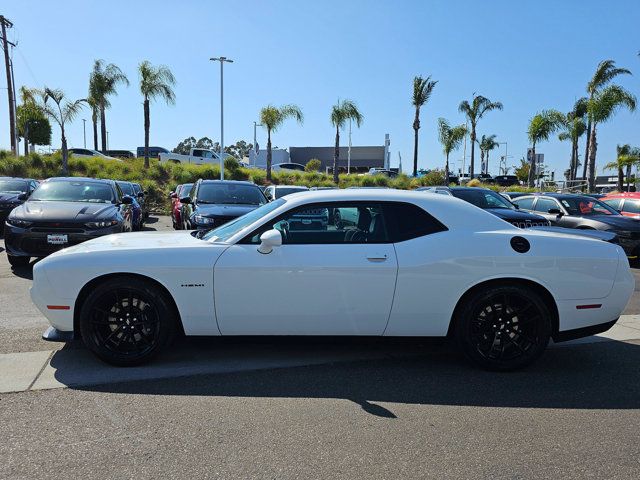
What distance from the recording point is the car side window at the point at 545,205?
511 inches

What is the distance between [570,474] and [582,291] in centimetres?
191

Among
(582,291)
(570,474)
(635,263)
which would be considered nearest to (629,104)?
(635,263)

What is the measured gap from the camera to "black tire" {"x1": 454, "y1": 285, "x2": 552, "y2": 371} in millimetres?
4379

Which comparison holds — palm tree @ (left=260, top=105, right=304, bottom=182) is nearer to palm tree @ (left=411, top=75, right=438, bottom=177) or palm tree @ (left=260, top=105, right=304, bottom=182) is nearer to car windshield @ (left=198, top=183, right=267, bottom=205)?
palm tree @ (left=411, top=75, right=438, bottom=177)

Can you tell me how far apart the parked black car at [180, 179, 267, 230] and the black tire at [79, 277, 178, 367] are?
5.32m

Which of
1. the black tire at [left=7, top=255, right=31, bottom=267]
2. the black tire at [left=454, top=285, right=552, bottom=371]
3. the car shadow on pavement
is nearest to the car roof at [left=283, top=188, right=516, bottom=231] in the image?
the black tire at [left=454, top=285, right=552, bottom=371]

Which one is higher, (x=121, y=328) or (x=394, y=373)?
(x=121, y=328)

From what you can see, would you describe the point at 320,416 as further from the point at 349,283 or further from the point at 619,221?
the point at 619,221

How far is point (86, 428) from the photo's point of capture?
11.0 feet

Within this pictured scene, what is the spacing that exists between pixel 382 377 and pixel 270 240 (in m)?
1.46

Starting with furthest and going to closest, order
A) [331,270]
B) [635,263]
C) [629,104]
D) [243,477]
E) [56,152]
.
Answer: [56,152] → [629,104] → [635,263] → [331,270] → [243,477]

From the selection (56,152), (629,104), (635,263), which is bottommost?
(635,263)

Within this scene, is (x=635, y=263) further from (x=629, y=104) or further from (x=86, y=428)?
(x=629, y=104)

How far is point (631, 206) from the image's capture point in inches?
518
